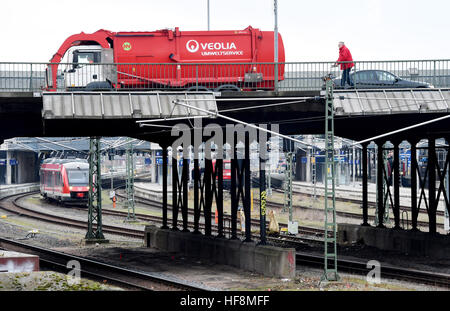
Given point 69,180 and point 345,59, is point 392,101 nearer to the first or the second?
point 345,59

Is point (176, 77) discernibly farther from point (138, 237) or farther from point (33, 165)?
point (33, 165)

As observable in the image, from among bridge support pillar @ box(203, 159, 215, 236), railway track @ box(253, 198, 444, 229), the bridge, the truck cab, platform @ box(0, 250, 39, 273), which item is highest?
the truck cab

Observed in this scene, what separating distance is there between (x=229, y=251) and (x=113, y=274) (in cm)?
516

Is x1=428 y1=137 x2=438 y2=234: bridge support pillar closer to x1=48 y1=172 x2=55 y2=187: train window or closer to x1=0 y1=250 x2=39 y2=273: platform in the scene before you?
x1=0 y1=250 x2=39 y2=273: platform

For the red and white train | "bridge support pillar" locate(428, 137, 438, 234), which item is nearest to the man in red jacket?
"bridge support pillar" locate(428, 137, 438, 234)

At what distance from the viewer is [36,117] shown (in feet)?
103

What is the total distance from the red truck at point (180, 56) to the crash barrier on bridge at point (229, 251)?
6.69 m

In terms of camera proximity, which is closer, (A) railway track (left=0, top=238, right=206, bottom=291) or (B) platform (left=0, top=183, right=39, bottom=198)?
(A) railway track (left=0, top=238, right=206, bottom=291)

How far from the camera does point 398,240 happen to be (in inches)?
1431

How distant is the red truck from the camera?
33.8m

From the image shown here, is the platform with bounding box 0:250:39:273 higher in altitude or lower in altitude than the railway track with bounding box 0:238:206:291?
higher

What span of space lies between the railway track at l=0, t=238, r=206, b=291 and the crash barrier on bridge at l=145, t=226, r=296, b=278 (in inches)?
141

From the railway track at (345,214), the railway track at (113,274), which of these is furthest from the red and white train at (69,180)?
the railway track at (113,274)

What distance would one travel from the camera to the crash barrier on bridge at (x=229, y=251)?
27.4 meters
